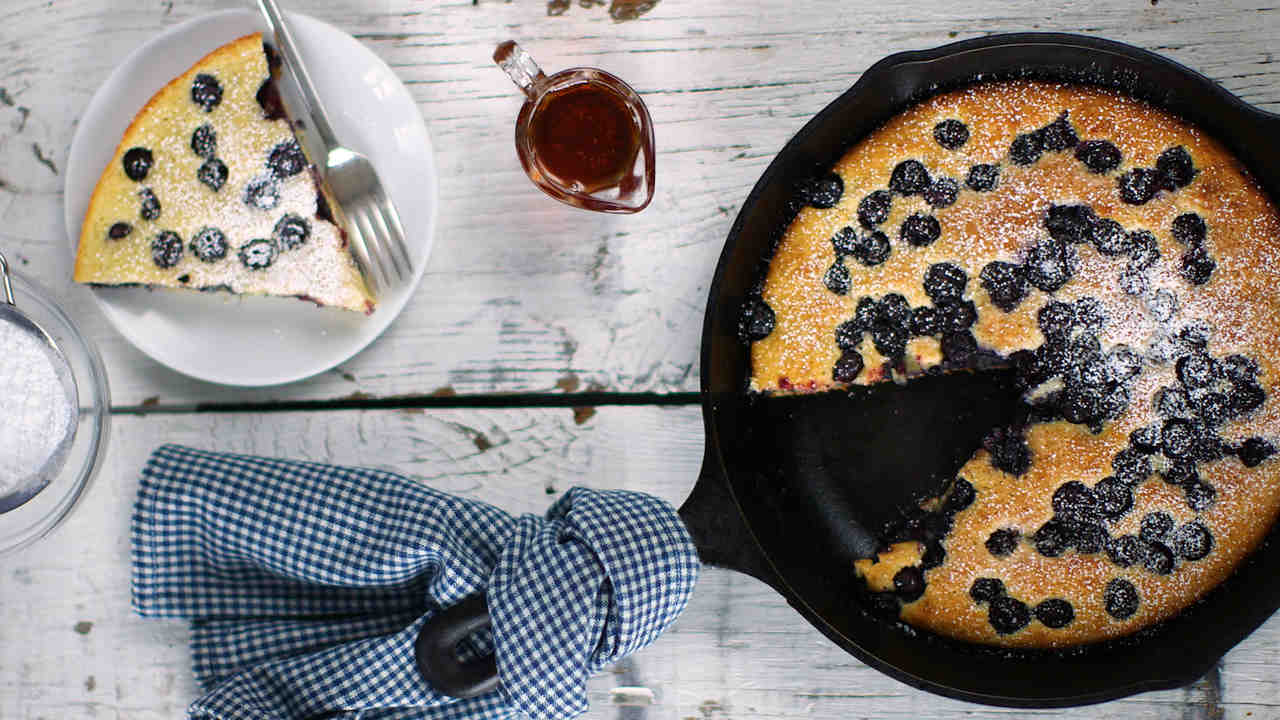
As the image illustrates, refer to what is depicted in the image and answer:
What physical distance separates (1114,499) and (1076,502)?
0.25 feet

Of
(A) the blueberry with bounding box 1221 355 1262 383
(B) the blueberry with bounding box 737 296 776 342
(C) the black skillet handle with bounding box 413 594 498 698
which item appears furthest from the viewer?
(B) the blueberry with bounding box 737 296 776 342

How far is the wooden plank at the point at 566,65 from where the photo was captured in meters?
2.07

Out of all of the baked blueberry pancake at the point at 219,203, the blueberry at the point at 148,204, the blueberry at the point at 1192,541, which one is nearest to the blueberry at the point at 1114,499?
the blueberry at the point at 1192,541

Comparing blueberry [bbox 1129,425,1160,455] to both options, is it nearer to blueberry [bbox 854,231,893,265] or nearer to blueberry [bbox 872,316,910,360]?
blueberry [bbox 872,316,910,360]

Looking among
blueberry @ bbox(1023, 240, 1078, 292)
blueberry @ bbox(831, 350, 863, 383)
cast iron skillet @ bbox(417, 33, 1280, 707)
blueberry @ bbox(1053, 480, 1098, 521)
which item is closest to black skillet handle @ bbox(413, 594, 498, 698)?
cast iron skillet @ bbox(417, 33, 1280, 707)

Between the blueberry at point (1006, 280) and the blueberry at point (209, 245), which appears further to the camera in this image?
the blueberry at point (209, 245)

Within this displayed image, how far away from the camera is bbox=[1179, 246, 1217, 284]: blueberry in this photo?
6.23 feet

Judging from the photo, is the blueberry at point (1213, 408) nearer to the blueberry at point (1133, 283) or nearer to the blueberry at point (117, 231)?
the blueberry at point (1133, 283)

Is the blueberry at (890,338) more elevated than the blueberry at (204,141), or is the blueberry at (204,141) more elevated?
the blueberry at (204,141)

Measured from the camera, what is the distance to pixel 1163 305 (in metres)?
1.90

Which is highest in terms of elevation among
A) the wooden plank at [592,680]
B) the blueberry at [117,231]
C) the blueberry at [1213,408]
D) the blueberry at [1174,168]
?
the blueberry at [1174,168]

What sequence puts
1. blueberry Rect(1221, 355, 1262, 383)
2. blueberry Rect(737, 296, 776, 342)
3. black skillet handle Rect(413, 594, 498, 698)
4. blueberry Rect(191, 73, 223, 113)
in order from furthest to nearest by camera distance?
blueberry Rect(191, 73, 223, 113) < blueberry Rect(737, 296, 776, 342) < blueberry Rect(1221, 355, 1262, 383) < black skillet handle Rect(413, 594, 498, 698)

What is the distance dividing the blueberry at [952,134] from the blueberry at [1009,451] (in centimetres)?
63

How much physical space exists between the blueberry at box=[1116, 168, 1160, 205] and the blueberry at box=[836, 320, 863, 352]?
61cm
